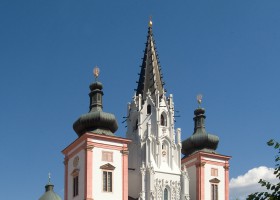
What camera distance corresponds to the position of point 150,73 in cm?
4884

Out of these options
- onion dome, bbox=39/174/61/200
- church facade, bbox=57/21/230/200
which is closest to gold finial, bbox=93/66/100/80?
church facade, bbox=57/21/230/200

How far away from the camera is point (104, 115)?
43.5 m

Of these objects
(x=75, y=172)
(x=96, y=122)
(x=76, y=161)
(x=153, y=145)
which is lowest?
(x=75, y=172)

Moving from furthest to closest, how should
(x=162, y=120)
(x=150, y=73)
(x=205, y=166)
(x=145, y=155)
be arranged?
(x=150, y=73) < (x=205, y=166) < (x=162, y=120) < (x=145, y=155)

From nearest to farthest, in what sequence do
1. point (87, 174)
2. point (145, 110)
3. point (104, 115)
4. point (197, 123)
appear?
point (87, 174) → point (104, 115) → point (145, 110) → point (197, 123)

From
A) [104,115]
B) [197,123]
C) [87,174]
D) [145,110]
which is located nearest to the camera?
[87,174]

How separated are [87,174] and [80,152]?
264 centimetres

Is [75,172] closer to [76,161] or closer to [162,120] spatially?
[76,161]

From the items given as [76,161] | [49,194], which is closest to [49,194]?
[49,194]

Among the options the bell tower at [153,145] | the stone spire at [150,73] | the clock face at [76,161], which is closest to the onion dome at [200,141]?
the bell tower at [153,145]

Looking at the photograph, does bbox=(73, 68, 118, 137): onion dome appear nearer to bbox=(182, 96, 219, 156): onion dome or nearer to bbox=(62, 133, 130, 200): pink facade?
bbox=(62, 133, 130, 200): pink facade

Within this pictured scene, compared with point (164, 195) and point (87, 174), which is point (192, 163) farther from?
point (87, 174)

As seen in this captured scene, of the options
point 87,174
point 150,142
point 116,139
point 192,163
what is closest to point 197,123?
point 192,163

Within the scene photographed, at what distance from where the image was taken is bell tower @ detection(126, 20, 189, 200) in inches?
1729
